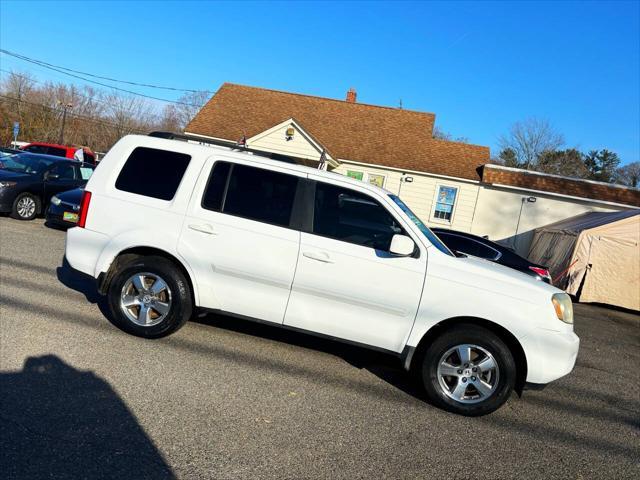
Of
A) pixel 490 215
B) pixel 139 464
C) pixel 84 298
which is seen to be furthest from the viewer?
pixel 490 215

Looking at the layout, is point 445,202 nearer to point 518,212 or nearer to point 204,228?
point 518,212

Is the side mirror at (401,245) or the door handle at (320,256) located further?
the door handle at (320,256)

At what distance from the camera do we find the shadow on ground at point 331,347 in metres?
4.77

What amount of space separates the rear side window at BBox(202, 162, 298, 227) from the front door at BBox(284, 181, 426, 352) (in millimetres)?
337

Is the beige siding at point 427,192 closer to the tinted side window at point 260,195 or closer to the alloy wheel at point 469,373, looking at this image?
the tinted side window at point 260,195

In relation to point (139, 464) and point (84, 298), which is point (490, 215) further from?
point (139, 464)

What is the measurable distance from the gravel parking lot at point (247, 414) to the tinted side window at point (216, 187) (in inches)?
58.0

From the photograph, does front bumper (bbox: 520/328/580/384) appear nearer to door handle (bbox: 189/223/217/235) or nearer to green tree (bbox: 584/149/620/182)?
door handle (bbox: 189/223/217/235)

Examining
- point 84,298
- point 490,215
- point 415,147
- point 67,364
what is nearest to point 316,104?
point 415,147

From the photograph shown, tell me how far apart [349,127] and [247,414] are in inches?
874

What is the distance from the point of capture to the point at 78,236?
486 centimetres

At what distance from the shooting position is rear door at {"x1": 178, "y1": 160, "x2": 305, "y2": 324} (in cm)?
441

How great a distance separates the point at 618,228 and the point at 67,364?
1394 cm

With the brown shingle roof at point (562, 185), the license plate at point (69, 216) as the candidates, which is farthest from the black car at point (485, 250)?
the brown shingle roof at point (562, 185)
